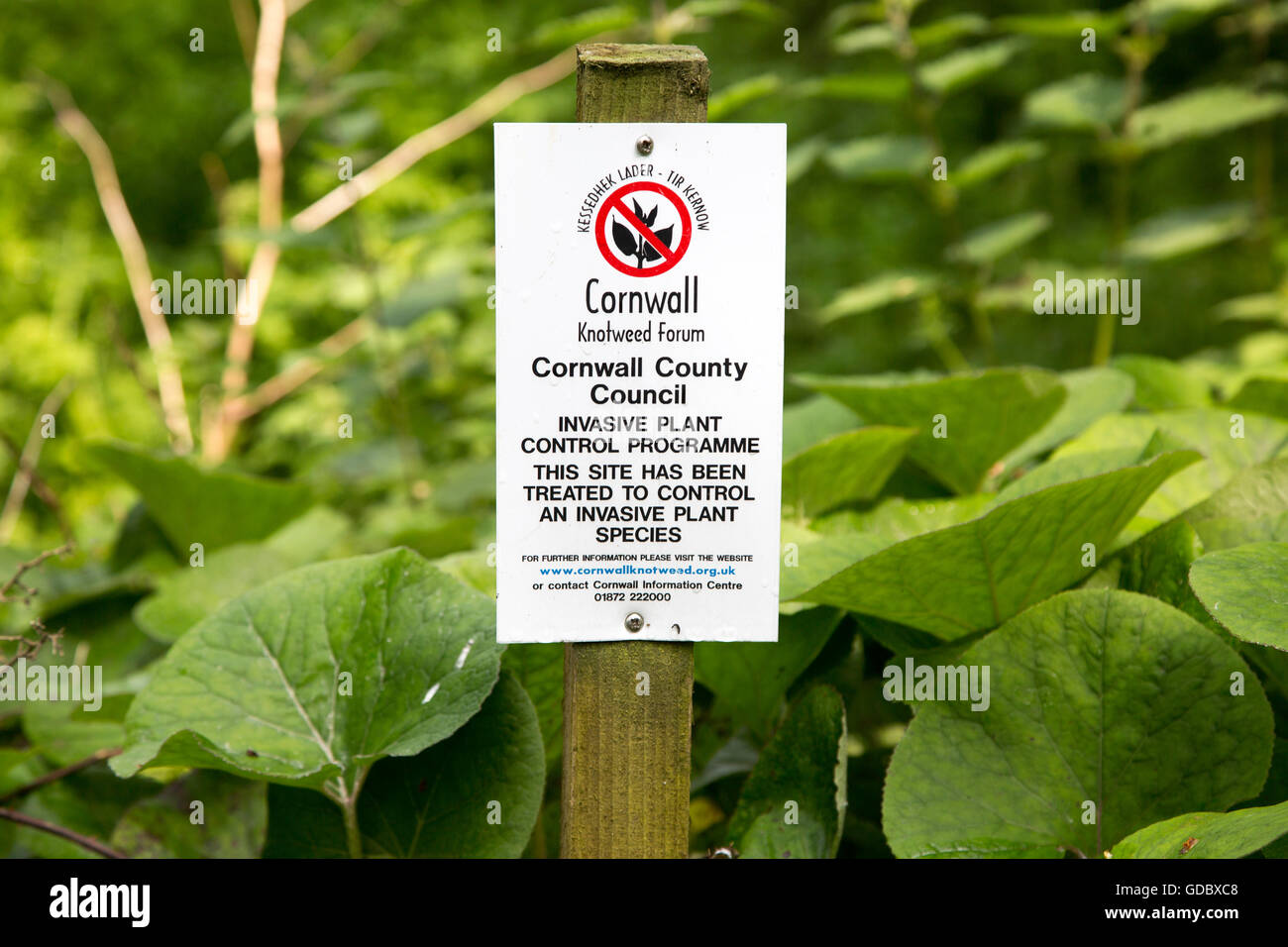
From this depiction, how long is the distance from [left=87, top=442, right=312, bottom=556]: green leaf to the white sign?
1034mm

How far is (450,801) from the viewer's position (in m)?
1.26

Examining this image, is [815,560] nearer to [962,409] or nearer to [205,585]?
[962,409]

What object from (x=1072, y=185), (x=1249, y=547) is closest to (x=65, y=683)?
(x=1249, y=547)

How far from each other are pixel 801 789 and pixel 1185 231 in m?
2.01

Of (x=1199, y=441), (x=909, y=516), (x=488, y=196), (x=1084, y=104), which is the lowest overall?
(x=909, y=516)

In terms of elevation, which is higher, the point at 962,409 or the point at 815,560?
the point at 962,409

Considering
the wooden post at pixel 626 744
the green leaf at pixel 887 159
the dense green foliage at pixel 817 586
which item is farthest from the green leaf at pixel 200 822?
the green leaf at pixel 887 159

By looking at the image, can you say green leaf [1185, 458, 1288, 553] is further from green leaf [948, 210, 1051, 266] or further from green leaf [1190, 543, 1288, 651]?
green leaf [948, 210, 1051, 266]

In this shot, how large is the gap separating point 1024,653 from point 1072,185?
12.8 feet

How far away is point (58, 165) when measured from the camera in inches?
226

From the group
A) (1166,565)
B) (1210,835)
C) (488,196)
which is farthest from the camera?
(488,196)

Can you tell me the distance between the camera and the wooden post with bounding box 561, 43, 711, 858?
3.66 feet

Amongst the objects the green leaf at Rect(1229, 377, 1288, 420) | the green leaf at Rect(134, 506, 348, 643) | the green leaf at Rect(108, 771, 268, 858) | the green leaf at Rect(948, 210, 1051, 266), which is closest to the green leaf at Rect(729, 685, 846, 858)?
the green leaf at Rect(108, 771, 268, 858)

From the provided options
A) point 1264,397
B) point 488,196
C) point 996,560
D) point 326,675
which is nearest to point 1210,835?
point 996,560
